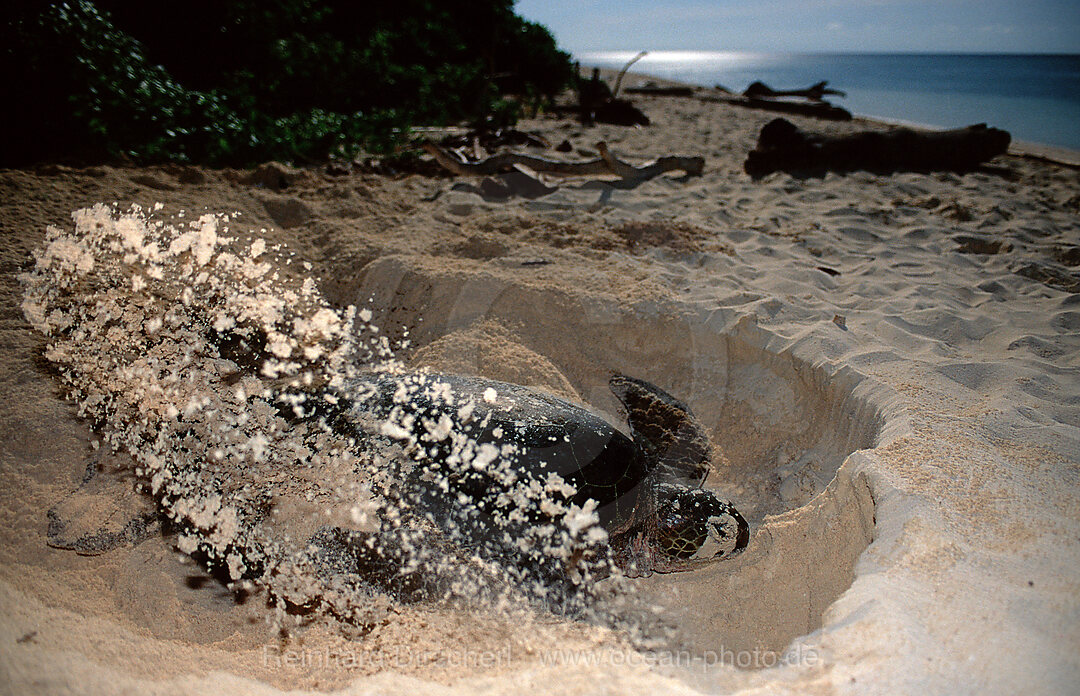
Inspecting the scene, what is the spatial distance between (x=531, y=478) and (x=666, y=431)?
0.80 metres

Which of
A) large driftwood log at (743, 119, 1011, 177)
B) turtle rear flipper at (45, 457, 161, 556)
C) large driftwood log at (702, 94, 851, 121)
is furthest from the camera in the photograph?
large driftwood log at (702, 94, 851, 121)

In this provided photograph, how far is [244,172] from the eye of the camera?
388cm

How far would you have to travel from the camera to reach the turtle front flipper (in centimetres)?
214

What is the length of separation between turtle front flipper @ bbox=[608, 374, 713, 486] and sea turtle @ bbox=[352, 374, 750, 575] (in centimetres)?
21

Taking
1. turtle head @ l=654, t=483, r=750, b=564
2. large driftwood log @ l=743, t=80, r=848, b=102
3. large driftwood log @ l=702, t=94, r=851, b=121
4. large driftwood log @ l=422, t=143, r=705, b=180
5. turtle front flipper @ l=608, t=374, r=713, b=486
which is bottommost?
turtle head @ l=654, t=483, r=750, b=564

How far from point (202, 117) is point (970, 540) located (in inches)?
210

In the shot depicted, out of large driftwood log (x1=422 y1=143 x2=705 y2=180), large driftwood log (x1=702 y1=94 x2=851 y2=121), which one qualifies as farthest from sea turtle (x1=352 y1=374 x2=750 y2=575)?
large driftwood log (x1=702 y1=94 x2=851 y2=121)

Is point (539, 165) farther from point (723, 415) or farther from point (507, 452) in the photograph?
point (507, 452)

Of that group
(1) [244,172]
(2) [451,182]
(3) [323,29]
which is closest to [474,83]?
(3) [323,29]

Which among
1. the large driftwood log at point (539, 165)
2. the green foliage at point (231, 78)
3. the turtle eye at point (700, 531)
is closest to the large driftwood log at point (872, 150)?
the large driftwood log at point (539, 165)

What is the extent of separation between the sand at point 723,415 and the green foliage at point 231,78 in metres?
0.62

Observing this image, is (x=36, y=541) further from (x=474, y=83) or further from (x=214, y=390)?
(x=474, y=83)

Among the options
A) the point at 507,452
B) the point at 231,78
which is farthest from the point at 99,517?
the point at 231,78

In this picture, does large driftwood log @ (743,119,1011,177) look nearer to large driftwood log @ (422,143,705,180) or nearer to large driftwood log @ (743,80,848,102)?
large driftwood log @ (422,143,705,180)
